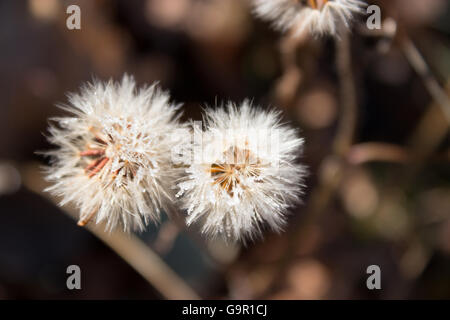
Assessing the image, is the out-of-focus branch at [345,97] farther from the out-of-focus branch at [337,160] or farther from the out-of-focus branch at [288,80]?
the out-of-focus branch at [288,80]

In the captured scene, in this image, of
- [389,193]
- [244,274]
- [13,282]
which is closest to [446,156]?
[389,193]

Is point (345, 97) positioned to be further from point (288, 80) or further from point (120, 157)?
point (120, 157)

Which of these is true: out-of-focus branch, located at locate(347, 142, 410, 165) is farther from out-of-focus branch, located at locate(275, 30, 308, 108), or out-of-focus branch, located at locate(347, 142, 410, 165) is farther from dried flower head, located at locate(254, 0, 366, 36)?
dried flower head, located at locate(254, 0, 366, 36)

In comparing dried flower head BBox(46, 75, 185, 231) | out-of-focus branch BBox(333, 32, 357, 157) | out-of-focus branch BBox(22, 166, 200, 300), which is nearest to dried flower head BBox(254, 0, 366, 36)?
out-of-focus branch BBox(333, 32, 357, 157)

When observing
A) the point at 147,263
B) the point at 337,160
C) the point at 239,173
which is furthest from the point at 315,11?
the point at 147,263
